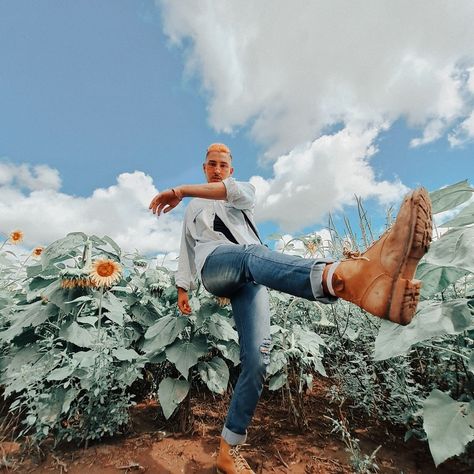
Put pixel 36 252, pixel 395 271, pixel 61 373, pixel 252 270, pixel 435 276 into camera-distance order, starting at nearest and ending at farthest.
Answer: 1. pixel 395 271
2. pixel 435 276
3. pixel 252 270
4. pixel 61 373
5. pixel 36 252

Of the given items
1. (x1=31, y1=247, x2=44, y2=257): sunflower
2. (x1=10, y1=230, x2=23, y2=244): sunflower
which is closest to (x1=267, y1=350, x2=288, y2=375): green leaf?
(x1=31, y1=247, x2=44, y2=257): sunflower

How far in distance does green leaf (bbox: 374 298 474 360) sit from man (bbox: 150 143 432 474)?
0.24 metres

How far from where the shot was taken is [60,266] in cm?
250

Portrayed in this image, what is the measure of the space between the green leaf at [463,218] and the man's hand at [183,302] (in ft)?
4.94

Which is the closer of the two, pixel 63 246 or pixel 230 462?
pixel 230 462

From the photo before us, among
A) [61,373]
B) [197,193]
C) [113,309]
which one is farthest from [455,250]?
[61,373]

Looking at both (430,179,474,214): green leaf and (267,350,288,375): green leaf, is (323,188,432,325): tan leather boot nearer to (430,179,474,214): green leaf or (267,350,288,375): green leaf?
(430,179,474,214): green leaf

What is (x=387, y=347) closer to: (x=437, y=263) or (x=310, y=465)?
(x=437, y=263)

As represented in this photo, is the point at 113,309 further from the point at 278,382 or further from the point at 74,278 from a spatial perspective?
the point at 278,382

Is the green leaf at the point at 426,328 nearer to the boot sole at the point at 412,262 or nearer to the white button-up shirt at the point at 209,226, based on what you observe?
the boot sole at the point at 412,262

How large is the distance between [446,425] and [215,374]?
4.23 ft

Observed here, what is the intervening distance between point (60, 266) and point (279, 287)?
73.5 inches

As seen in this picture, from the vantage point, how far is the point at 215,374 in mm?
2146

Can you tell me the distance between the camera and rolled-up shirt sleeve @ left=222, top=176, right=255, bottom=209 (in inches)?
72.3
